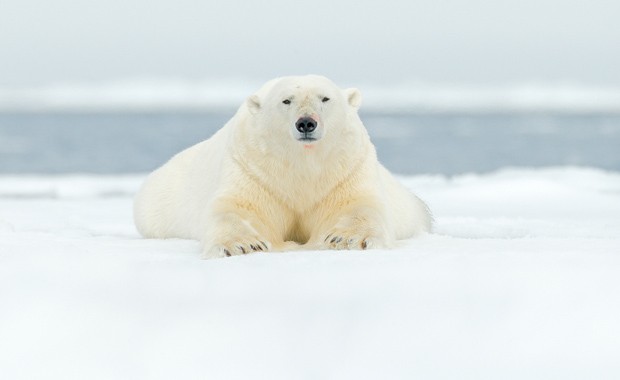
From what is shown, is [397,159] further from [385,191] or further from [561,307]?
[561,307]

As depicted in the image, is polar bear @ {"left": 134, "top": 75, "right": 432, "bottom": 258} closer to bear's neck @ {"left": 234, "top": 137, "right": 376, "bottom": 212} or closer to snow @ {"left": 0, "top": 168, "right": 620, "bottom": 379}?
bear's neck @ {"left": 234, "top": 137, "right": 376, "bottom": 212}

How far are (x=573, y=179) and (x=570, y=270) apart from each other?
661 centimetres

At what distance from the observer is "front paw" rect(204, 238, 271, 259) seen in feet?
13.2

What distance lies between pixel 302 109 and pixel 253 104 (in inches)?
15.3

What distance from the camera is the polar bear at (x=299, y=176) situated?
4316mm

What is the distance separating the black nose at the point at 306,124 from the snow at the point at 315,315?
26.4 inches

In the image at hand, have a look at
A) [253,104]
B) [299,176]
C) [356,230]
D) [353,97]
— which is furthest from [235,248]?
[353,97]

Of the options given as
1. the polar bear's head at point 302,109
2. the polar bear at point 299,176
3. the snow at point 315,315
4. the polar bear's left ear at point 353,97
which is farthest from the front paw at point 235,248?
the polar bear's left ear at point 353,97

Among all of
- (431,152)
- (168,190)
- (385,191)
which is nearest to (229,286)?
(385,191)

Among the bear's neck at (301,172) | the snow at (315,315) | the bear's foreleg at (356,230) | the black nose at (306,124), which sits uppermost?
the black nose at (306,124)

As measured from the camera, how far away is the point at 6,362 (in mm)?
3057

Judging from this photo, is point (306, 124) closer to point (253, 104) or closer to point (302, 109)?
point (302, 109)

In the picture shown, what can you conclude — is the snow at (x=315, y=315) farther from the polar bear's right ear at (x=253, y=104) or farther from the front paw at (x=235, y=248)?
the polar bear's right ear at (x=253, y=104)

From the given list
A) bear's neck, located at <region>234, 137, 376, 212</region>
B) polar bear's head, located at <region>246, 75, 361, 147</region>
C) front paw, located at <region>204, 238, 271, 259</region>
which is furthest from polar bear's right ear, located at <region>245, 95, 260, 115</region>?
front paw, located at <region>204, 238, 271, 259</region>
